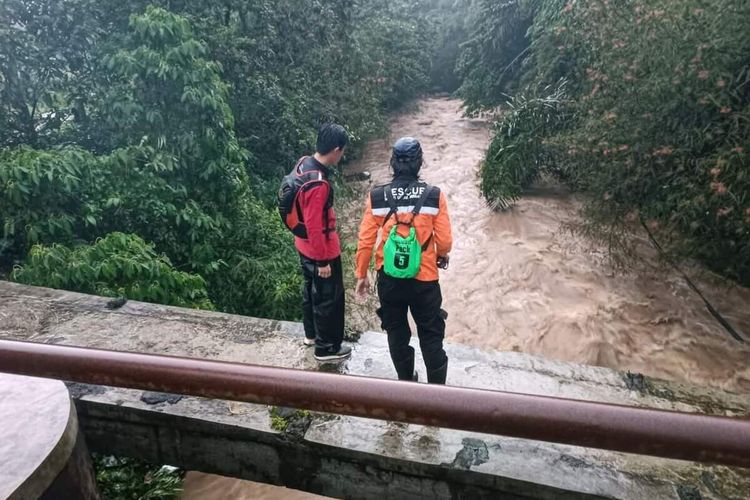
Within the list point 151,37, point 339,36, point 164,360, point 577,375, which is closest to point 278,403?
point 164,360

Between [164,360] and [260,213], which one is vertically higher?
[164,360]

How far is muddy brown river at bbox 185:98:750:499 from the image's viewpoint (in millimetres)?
5312

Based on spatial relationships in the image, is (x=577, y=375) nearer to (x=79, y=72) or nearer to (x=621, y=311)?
(x=621, y=311)

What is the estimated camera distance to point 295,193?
9.90 feet

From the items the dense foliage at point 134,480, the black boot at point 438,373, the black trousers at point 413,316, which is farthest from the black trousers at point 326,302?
the dense foliage at point 134,480

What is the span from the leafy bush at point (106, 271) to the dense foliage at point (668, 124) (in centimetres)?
456

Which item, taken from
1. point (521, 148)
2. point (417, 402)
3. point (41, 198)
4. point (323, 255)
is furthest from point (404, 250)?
point (521, 148)

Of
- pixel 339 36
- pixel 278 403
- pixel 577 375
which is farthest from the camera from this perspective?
pixel 339 36

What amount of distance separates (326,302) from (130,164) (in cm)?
311

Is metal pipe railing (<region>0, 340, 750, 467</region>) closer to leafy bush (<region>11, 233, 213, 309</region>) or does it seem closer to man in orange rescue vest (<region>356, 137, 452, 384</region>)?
man in orange rescue vest (<region>356, 137, 452, 384</region>)

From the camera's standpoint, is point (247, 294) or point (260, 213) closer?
point (247, 294)

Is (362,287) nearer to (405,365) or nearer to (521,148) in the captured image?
(405,365)

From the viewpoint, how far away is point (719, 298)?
591cm

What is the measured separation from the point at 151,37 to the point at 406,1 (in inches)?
557
